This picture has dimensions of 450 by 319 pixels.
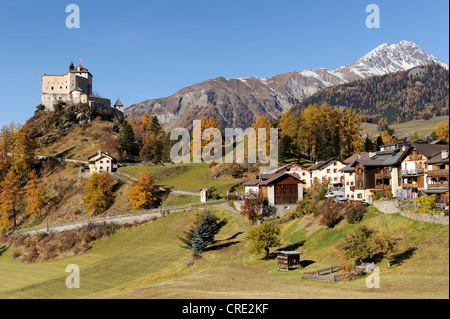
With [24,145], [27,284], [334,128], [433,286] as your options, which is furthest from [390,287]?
[24,145]

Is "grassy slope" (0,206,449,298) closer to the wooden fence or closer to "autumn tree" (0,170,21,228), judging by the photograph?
the wooden fence

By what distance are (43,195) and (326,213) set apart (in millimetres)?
85516

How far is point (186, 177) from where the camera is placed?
374 feet

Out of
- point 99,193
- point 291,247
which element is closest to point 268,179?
point 291,247

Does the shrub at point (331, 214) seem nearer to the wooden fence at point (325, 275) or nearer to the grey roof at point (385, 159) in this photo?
the grey roof at point (385, 159)

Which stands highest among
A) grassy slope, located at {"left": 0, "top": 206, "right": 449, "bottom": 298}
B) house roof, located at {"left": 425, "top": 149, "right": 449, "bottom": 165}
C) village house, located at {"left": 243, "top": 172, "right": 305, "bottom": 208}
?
house roof, located at {"left": 425, "top": 149, "right": 449, "bottom": 165}

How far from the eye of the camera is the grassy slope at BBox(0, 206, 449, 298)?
114 feet

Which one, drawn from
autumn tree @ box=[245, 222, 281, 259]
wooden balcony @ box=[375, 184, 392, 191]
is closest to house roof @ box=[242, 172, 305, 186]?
wooden balcony @ box=[375, 184, 392, 191]

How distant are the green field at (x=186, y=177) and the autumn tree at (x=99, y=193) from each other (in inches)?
398

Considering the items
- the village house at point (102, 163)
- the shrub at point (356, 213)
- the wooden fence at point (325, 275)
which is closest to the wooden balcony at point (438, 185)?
the shrub at point (356, 213)

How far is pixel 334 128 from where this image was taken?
103m

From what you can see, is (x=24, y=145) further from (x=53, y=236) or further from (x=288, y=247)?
(x=288, y=247)

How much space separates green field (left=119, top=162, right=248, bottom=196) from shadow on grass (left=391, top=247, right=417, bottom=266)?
55.1 meters
